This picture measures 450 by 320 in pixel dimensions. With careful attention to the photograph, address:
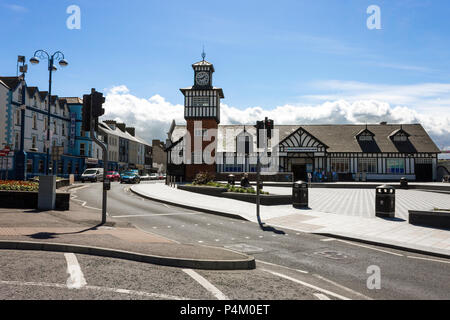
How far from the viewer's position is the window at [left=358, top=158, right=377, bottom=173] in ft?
146

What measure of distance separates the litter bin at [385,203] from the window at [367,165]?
106 ft

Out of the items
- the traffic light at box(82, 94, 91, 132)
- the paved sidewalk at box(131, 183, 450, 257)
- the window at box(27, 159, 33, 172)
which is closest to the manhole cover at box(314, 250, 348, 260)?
the paved sidewalk at box(131, 183, 450, 257)

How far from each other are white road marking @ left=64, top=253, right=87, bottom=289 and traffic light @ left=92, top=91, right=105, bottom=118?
505 centimetres

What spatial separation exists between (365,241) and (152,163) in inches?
3344

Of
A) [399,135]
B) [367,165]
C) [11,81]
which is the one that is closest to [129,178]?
[11,81]

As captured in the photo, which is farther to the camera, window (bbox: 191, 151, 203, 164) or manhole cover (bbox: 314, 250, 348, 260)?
window (bbox: 191, 151, 203, 164)

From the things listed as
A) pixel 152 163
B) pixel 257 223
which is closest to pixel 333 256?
pixel 257 223

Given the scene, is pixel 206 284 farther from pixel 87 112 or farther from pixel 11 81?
pixel 11 81

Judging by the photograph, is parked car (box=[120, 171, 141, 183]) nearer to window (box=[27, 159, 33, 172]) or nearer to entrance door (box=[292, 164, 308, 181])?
window (box=[27, 159, 33, 172])

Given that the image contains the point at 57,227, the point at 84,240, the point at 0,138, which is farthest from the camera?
the point at 0,138

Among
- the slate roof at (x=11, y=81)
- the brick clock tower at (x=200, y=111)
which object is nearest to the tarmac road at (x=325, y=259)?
the brick clock tower at (x=200, y=111)
